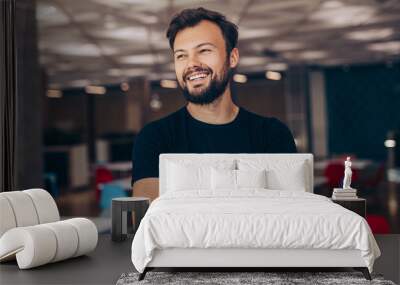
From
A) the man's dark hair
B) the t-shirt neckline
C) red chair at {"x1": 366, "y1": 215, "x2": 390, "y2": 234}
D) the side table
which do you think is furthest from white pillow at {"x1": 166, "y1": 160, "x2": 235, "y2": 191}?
red chair at {"x1": 366, "y1": 215, "x2": 390, "y2": 234}

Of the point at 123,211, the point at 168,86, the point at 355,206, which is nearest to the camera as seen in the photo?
the point at 355,206

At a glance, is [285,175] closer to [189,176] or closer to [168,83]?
[189,176]

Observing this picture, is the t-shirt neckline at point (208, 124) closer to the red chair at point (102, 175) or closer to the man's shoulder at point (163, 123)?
the man's shoulder at point (163, 123)

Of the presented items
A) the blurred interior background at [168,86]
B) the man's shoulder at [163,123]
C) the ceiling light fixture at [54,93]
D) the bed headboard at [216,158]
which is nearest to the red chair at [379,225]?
the blurred interior background at [168,86]

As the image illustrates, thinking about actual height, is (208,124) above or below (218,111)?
below

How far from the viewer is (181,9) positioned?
717 cm

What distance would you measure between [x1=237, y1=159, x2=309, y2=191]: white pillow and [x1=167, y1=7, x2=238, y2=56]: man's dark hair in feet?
4.59

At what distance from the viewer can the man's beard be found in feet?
23.4

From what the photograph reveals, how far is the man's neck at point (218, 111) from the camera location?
7.15 meters

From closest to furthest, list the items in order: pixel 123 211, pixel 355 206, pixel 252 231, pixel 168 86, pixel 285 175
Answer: pixel 252 231 < pixel 355 206 < pixel 285 175 < pixel 123 211 < pixel 168 86

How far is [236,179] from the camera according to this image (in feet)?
20.9

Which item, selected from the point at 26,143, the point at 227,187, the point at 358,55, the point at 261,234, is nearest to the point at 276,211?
the point at 261,234

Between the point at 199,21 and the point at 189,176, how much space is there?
1843 mm

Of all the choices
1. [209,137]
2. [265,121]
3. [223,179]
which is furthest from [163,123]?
[223,179]
